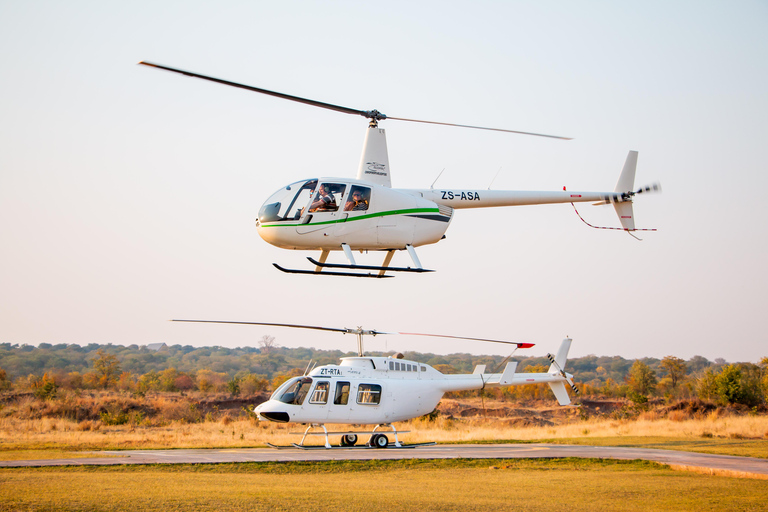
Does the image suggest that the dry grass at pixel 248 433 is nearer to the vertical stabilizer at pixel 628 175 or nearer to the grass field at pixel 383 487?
the grass field at pixel 383 487

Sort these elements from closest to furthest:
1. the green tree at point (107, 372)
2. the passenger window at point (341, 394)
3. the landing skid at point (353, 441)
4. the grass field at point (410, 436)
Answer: the landing skid at point (353, 441), the passenger window at point (341, 394), the grass field at point (410, 436), the green tree at point (107, 372)

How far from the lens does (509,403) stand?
52000mm

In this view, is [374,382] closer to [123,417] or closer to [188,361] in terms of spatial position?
[123,417]

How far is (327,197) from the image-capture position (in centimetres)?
1761

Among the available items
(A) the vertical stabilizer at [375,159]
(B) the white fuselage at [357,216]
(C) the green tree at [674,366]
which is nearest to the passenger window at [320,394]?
(B) the white fuselage at [357,216]

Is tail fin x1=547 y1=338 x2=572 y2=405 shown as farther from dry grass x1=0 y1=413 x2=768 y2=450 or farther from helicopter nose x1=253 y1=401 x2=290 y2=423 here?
helicopter nose x1=253 y1=401 x2=290 y2=423

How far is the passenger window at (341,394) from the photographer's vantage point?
21625mm

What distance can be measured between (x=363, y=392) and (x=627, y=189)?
11.0 meters

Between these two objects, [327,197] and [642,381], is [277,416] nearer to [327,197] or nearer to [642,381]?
[327,197]

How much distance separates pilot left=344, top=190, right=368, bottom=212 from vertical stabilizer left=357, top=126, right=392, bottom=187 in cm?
123

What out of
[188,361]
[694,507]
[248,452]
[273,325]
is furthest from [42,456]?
[188,361]

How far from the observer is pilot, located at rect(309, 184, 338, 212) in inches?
689

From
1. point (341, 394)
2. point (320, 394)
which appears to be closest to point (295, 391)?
point (320, 394)

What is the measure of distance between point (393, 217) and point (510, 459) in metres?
7.46
